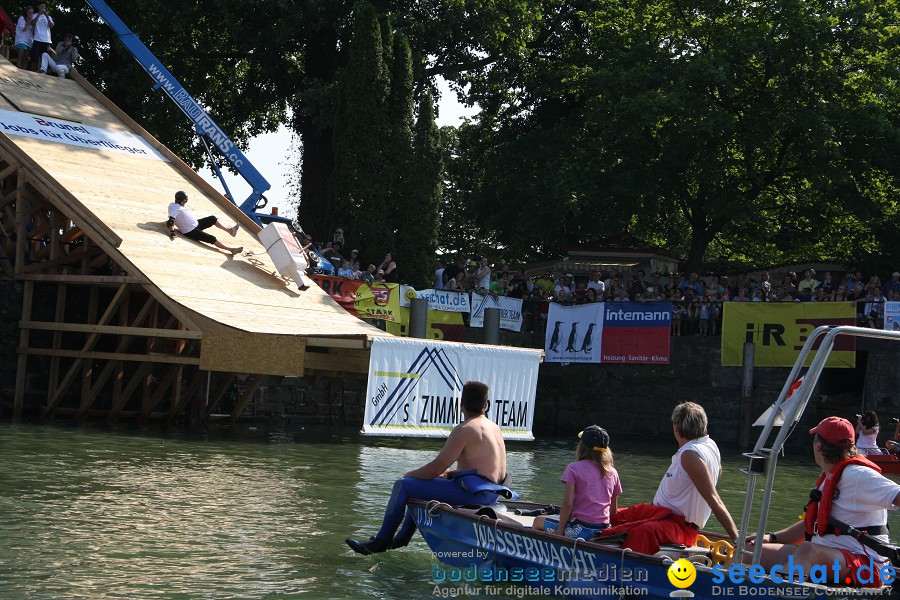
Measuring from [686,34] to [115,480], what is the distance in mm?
26164

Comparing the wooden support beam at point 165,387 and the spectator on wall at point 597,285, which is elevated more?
the spectator on wall at point 597,285

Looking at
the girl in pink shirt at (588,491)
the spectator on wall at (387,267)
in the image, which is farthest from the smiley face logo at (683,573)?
the spectator on wall at (387,267)

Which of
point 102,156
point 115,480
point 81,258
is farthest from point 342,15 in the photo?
point 115,480

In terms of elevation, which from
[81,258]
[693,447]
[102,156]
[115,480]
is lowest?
[115,480]

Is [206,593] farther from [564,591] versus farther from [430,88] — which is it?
[430,88]

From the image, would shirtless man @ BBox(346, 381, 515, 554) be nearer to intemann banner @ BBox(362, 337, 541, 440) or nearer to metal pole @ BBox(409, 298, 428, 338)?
intemann banner @ BBox(362, 337, 541, 440)

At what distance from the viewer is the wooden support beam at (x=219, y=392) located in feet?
80.6

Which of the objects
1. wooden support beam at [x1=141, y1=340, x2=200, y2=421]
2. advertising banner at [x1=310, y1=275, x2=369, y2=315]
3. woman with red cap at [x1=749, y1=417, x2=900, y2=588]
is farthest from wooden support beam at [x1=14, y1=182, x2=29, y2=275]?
woman with red cap at [x1=749, y1=417, x2=900, y2=588]

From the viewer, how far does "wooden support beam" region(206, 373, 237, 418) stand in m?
24.6

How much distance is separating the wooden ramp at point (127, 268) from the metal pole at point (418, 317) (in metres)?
4.60

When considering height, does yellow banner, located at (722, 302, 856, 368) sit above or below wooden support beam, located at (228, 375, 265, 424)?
above

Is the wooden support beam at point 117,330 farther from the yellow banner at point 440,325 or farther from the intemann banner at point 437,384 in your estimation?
the yellow banner at point 440,325

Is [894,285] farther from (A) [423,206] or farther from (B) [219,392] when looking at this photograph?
(B) [219,392]

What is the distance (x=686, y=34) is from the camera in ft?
120
